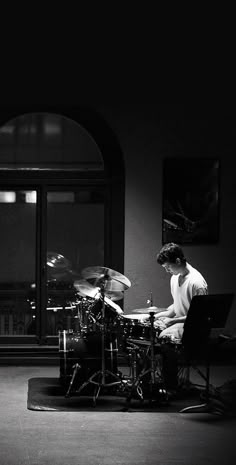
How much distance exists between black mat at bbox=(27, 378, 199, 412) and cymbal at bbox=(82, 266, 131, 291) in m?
0.99

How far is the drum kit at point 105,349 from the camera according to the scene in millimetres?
7121

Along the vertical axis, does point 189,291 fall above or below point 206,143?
below

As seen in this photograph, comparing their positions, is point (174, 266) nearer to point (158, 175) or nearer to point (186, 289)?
point (186, 289)

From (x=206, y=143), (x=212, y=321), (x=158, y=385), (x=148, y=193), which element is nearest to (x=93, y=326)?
(x=158, y=385)

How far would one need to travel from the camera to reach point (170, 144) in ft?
30.5

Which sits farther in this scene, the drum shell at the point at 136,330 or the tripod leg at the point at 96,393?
the drum shell at the point at 136,330

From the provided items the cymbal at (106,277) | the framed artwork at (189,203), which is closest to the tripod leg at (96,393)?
the cymbal at (106,277)

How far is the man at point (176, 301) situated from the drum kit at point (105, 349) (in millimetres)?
124

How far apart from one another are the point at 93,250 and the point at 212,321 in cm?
310

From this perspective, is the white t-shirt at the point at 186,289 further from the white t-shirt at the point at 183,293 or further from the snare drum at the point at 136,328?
the snare drum at the point at 136,328

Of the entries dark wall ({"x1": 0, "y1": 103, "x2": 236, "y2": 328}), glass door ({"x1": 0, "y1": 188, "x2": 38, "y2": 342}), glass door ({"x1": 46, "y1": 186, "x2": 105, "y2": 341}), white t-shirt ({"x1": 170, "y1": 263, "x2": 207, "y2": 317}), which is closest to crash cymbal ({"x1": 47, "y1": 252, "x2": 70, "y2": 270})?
glass door ({"x1": 46, "y1": 186, "x2": 105, "y2": 341})

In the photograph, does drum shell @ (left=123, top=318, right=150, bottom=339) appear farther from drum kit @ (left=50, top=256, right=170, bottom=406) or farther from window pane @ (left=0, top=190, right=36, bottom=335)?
window pane @ (left=0, top=190, right=36, bottom=335)

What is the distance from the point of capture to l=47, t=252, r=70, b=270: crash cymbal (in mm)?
9433

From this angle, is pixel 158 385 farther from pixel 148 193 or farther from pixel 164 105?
pixel 164 105
